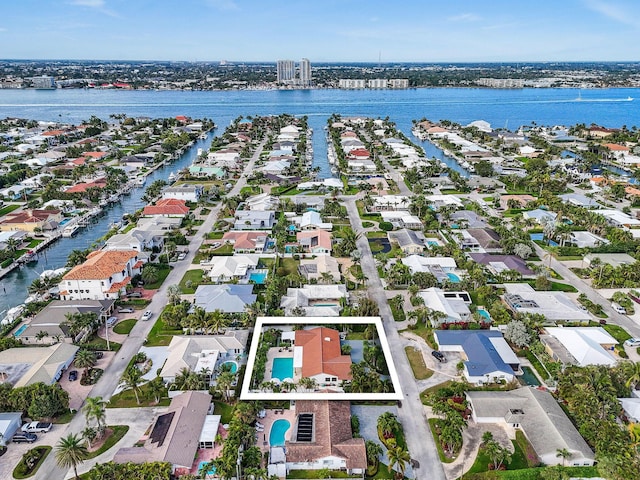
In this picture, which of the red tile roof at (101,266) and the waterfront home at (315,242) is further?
the waterfront home at (315,242)

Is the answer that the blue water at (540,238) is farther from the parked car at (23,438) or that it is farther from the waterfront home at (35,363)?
the parked car at (23,438)

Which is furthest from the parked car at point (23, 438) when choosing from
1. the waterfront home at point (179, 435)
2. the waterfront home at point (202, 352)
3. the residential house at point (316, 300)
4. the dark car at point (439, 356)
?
the dark car at point (439, 356)

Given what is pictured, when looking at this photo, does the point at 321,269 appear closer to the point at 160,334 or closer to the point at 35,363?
the point at 160,334

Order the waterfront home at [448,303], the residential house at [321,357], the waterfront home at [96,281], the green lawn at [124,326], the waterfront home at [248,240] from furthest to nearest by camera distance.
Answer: the waterfront home at [248,240], the waterfront home at [96,281], the waterfront home at [448,303], the green lawn at [124,326], the residential house at [321,357]

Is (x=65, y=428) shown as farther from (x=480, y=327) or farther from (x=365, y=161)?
(x=365, y=161)

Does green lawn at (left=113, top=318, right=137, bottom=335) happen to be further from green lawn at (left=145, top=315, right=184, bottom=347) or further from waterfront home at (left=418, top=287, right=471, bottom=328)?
waterfront home at (left=418, top=287, right=471, bottom=328)

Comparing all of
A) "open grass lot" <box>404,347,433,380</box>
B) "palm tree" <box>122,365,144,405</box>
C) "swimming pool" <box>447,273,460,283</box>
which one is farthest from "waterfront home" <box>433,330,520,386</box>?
"palm tree" <box>122,365,144,405</box>

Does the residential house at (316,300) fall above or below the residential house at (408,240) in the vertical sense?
below

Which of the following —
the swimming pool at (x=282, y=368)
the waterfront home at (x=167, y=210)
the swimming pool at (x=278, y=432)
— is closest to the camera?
the swimming pool at (x=278, y=432)
